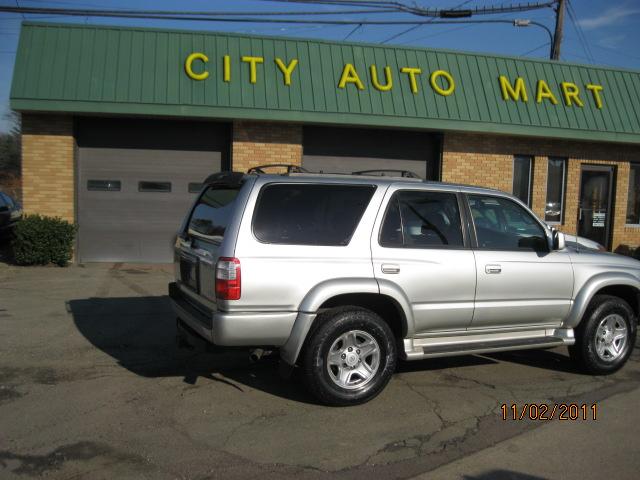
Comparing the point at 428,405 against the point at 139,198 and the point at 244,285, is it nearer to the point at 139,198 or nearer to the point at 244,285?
the point at 244,285

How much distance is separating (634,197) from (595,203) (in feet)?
4.26

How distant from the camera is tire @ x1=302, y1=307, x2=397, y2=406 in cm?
481

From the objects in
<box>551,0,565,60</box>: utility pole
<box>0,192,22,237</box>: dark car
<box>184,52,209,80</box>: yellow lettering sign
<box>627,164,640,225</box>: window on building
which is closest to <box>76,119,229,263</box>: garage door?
<box>184,52,209,80</box>: yellow lettering sign

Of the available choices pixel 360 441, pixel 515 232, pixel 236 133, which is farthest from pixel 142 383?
pixel 236 133

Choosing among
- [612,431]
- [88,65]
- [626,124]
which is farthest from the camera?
[626,124]

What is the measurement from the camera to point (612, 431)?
465 centimetres

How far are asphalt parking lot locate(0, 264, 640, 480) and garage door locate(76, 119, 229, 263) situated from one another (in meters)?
5.89

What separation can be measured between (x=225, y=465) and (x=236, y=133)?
375 inches

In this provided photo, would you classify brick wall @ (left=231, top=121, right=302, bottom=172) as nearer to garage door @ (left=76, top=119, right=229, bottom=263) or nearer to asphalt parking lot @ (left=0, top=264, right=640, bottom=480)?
garage door @ (left=76, top=119, right=229, bottom=263)

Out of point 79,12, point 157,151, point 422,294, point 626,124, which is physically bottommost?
→ point 422,294

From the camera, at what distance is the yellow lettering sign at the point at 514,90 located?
44.4ft

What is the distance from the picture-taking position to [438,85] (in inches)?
519

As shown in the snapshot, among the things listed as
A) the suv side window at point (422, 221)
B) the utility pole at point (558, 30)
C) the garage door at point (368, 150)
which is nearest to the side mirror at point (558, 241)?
the suv side window at point (422, 221)

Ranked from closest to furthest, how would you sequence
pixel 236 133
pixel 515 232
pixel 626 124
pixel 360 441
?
pixel 360 441
pixel 515 232
pixel 236 133
pixel 626 124
